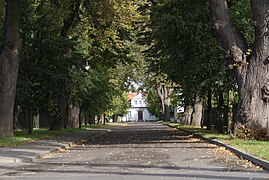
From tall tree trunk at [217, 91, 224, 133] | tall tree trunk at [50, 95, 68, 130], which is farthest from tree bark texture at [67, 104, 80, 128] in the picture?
tall tree trunk at [217, 91, 224, 133]

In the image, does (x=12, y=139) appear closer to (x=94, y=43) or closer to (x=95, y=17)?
(x=95, y=17)

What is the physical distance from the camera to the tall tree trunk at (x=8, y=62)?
22.3 meters

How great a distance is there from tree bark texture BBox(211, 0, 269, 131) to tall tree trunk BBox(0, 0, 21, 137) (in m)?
9.33

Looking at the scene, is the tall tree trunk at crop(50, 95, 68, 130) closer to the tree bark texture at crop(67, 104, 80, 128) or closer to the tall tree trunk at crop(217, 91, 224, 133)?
the tree bark texture at crop(67, 104, 80, 128)

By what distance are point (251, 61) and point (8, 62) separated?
1128 cm

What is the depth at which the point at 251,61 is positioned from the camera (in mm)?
20062

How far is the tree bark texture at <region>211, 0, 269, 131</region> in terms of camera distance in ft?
63.8

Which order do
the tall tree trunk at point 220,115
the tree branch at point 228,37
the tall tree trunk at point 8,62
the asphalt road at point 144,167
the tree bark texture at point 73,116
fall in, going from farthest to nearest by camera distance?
the tree bark texture at point 73,116 < the tall tree trunk at point 220,115 < the tall tree trunk at point 8,62 < the tree branch at point 228,37 < the asphalt road at point 144,167

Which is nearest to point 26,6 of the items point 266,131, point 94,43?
point 94,43

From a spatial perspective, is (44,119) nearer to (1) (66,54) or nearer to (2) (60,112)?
(2) (60,112)

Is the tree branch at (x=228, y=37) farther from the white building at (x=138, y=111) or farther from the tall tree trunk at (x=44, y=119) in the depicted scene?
the white building at (x=138, y=111)

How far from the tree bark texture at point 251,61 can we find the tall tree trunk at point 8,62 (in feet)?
30.6

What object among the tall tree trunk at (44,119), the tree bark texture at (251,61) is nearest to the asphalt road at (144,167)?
the tree bark texture at (251,61)

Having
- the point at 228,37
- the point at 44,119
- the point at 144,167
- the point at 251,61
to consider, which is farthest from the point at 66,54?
the point at 144,167
